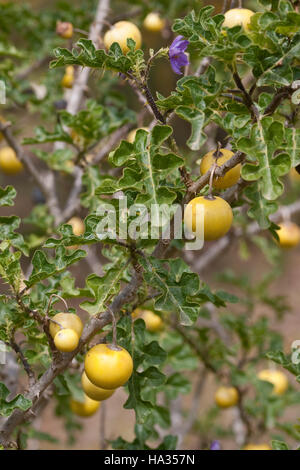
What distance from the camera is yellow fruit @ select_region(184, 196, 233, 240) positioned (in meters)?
0.91

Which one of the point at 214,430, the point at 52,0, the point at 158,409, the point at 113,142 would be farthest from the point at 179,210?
the point at 52,0

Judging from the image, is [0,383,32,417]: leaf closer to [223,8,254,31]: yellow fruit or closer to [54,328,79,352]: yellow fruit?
[54,328,79,352]: yellow fruit

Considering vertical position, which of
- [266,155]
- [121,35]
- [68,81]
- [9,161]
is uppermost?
[68,81]

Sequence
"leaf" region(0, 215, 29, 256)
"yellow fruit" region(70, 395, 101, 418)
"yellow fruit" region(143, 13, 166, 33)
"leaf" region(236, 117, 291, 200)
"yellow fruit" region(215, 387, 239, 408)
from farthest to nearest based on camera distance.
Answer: "yellow fruit" region(143, 13, 166, 33)
"yellow fruit" region(215, 387, 239, 408)
"yellow fruit" region(70, 395, 101, 418)
"leaf" region(0, 215, 29, 256)
"leaf" region(236, 117, 291, 200)

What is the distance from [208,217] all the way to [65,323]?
339mm

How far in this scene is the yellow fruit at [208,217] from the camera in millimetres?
909

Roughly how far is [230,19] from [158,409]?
0.98 m

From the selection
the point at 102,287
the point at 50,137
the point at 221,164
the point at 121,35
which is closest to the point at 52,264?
the point at 102,287

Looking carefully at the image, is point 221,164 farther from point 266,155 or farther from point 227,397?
point 227,397

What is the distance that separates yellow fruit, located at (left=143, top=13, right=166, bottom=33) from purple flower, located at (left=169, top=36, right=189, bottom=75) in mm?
1130

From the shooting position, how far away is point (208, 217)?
2.97ft

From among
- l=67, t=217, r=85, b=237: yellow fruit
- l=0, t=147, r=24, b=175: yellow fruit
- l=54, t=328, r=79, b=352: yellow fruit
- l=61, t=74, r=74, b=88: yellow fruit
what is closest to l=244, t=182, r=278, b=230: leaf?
l=54, t=328, r=79, b=352: yellow fruit

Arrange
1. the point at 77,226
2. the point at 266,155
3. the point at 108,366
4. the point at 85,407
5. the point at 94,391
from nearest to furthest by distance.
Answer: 1. the point at 266,155
2. the point at 108,366
3. the point at 94,391
4. the point at 85,407
5. the point at 77,226
